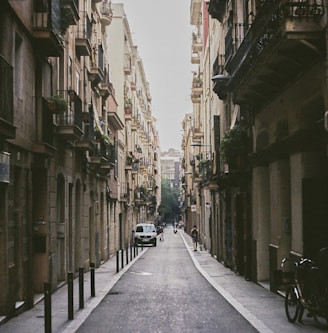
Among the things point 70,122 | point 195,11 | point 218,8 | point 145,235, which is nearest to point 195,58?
point 195,11

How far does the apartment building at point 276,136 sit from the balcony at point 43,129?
17.5 ft

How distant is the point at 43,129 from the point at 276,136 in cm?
648

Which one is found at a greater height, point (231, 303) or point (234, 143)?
point (234, 143)

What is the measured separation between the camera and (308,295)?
42.4 feet

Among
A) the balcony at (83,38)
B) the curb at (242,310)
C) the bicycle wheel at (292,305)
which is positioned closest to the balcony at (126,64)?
the balcony at (83,38)

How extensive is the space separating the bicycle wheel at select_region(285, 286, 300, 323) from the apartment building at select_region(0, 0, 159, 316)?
17.9 ft

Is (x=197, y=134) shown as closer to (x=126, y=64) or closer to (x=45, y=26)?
(x=126, y=64)

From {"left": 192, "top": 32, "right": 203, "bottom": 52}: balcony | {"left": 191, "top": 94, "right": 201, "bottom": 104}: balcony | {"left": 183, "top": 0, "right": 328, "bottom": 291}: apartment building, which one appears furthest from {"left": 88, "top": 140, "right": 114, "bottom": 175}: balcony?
{"left": 192, "top": 32, "right": 203, "bottom": 52}: balcony

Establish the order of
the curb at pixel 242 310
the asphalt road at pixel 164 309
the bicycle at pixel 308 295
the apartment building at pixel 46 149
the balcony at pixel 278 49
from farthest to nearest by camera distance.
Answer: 1. the apartment building at pixel 46 149
2. the balcony at pixel 278 49
3. the asphalt road at pixel 164 309
4. the curb at pixel 242 310
5. the bicycle at pixel 308 295

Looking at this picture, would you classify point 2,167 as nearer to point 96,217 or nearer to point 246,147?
point 246,147

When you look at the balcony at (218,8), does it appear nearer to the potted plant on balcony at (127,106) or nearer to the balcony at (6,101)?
the balcony at (6,101)

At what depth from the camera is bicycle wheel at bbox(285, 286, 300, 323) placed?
13.2 meters

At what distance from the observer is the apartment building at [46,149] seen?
1398 cm

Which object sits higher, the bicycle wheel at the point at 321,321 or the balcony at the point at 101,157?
the balcony at the point at 101,157
